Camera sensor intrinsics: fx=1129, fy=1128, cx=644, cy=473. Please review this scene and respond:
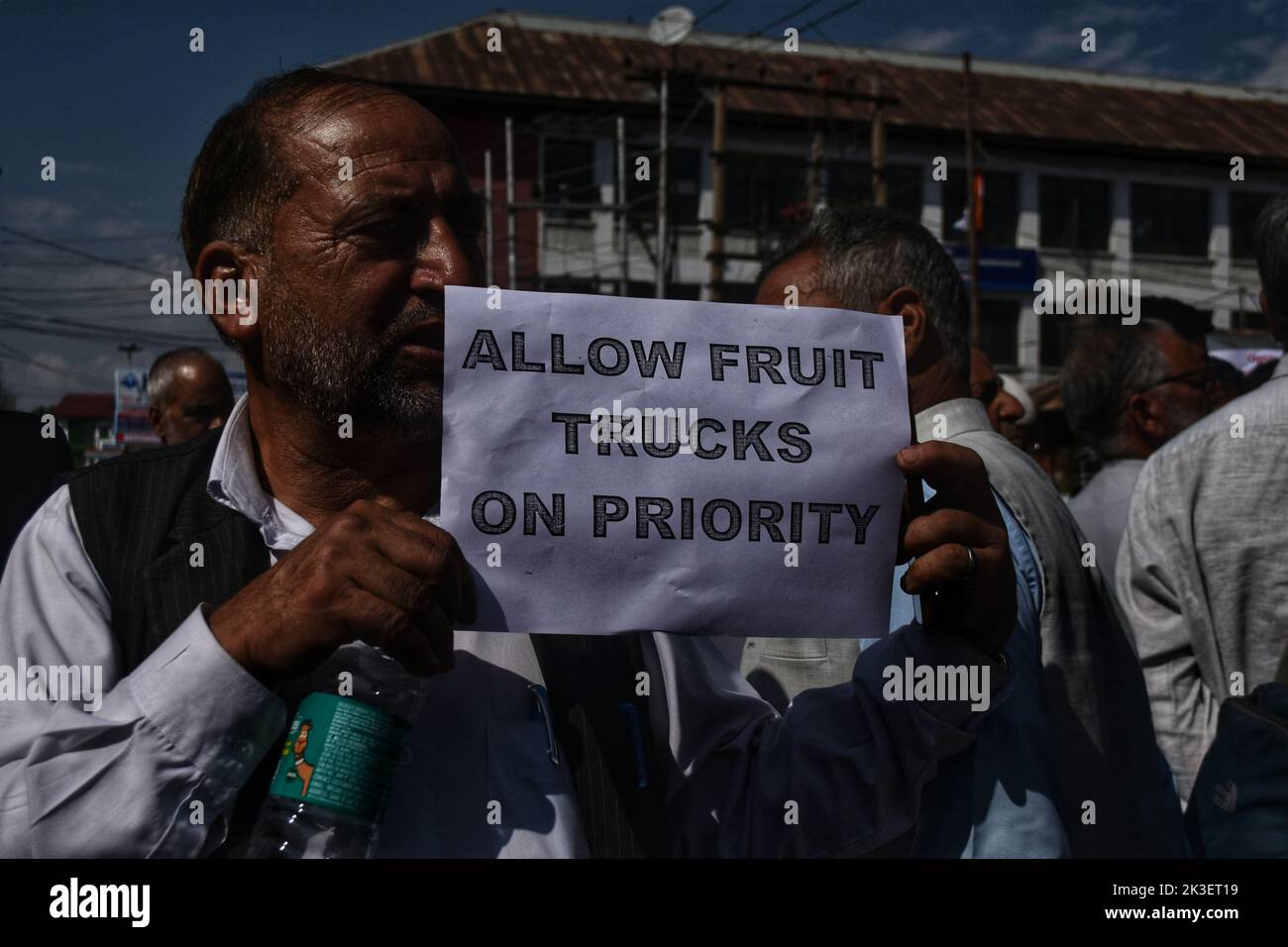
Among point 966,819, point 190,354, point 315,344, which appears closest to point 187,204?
point 315,344

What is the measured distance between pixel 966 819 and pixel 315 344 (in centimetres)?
110

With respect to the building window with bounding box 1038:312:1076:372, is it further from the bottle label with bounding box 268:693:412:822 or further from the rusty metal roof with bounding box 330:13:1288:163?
the bottle label with bounding box 268:693:412:822

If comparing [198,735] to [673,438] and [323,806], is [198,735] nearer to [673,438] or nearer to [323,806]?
[323,806]

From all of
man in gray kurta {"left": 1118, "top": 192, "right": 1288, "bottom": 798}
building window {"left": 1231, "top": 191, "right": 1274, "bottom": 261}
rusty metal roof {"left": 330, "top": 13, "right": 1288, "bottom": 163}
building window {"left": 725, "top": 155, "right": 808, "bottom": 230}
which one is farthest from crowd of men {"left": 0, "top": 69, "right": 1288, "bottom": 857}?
building window {"left": 1231, "top": 191, "right": 1274, "bottom": 261}

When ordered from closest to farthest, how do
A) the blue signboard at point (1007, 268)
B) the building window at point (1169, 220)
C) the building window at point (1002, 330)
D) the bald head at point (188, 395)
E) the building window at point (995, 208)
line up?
1. the bald head at point (188, 395)
2. the blue signboard at point (1007, 268)
3. the building window at point (995, 208)
4. the building window at point (1169, 220)
5. the building window at point (1002, 330)

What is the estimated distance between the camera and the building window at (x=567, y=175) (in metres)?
23.0

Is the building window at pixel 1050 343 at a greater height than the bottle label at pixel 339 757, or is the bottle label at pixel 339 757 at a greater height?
the building window at pixel 1050 343

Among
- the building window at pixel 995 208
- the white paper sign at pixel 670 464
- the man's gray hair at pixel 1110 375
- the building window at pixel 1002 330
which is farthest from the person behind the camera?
the building window at pixel 1002 330

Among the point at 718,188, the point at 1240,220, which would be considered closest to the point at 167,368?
the point at 718,188

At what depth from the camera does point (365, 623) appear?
1.18 m

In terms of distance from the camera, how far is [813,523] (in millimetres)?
1364

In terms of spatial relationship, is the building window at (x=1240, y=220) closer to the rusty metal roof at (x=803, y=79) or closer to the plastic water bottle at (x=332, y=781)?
the rusty metal roof at (x=803, y=79)

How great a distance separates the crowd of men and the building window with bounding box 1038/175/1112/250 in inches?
1014

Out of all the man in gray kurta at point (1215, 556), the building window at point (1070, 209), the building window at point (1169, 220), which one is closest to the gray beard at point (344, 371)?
the man in gray kurta at point (1215, 556)
